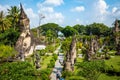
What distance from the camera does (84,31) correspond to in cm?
13550

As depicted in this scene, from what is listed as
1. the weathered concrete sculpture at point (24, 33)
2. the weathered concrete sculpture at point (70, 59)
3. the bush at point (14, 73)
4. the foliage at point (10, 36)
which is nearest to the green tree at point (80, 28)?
the foliage at point (10, 36)

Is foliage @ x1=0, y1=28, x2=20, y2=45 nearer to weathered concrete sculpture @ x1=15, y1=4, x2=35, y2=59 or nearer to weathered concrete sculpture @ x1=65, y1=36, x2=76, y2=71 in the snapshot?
weathered concrete sculpture @ x1=15, y1=4, x2=35, y2=59

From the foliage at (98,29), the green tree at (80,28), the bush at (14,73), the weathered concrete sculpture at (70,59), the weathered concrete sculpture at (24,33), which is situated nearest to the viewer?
the bush at (14,73)

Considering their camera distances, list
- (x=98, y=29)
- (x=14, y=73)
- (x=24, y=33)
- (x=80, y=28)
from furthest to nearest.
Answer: (x=80, y=28) < (x=98, y=29) < (x=24, y=33) < (x=14, y=73)

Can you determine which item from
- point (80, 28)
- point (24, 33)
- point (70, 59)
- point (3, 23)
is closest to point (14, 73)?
point (70, 59)

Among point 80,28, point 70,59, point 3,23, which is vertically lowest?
point 70,59

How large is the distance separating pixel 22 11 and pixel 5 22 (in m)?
13.6

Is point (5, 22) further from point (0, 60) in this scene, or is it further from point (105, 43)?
point (105, 43)

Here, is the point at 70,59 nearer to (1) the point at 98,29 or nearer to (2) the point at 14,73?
(2) the point at 14,73

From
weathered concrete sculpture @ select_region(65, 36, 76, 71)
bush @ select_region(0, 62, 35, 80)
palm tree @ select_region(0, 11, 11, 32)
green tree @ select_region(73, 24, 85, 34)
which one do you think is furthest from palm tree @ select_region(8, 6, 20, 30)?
green tree @ select_region(73, 24, 85, 34)

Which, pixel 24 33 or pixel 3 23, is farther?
pixel 3 23

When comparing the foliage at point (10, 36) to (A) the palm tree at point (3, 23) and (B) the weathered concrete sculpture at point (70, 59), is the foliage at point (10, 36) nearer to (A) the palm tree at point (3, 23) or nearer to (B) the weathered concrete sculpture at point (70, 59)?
(A) the palm tree at point (3, 23)

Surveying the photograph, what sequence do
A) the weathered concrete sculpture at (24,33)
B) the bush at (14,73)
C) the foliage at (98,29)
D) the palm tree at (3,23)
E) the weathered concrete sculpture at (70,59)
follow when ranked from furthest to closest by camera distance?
the foliage at (98,29) → the palm tree at (3,23) → the weathered concrete sculpture at (24,33) → the weathered concrete sculpture at (70,59) → the bush at (14,73)

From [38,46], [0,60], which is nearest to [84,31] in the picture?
[38,46]
